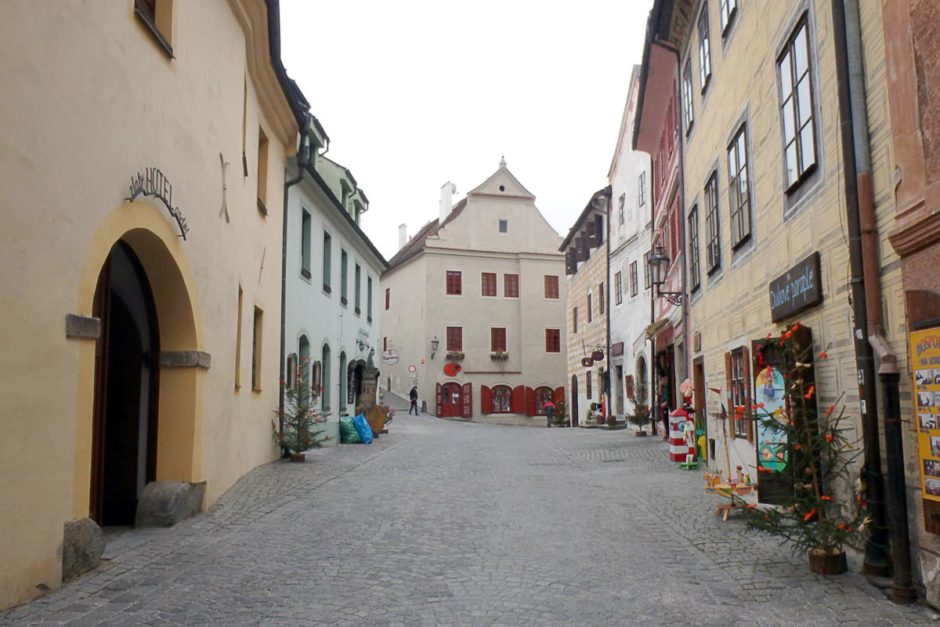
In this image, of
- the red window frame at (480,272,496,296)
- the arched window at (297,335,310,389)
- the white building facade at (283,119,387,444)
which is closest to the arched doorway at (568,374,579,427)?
the red window frame at (480,272,496,296)

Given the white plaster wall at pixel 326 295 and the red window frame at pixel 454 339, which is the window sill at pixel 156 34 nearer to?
the white plaster wall at pixel 326 295

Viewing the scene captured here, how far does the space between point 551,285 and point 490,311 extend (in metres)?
3.84

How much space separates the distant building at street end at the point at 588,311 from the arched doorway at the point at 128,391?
22.7m

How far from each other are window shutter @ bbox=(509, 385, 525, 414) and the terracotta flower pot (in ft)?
128

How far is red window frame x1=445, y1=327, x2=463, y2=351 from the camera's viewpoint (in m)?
45.2

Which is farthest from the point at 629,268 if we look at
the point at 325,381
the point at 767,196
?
the point at 767,196

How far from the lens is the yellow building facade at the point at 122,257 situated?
5.51 metres

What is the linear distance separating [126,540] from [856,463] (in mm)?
6396

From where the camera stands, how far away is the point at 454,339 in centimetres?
4528

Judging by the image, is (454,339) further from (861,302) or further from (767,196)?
(861,302)

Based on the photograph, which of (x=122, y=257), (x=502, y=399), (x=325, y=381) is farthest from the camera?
(x=502, y=399)

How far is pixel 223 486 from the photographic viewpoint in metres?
10.7

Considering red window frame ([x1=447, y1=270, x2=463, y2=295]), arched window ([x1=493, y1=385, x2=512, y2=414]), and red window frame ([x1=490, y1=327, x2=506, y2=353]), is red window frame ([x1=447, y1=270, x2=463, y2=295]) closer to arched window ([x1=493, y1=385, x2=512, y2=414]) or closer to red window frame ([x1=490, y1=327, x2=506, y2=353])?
red window frame ([x1=490, y1=327, x2=506, y2=353])

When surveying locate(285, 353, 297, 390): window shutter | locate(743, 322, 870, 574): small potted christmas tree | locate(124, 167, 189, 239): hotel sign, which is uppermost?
locate(124, 167, 189, 239): hotel sign
